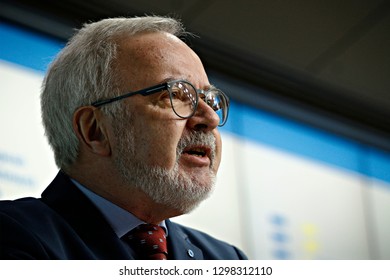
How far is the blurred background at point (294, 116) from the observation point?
179 cm

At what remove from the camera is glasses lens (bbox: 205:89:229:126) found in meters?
1.36

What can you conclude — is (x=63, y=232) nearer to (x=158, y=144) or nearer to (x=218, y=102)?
(x=158, y=144)

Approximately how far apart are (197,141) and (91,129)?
0.66 feet

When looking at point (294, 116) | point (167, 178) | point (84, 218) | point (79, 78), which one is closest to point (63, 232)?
point (84, 218)

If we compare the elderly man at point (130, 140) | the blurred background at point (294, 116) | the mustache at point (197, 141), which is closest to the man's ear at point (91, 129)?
the elderly man at point (130, 140)

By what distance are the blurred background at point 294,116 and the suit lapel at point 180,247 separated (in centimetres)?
37

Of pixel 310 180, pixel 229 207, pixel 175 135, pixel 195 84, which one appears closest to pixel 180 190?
pixel 175 135

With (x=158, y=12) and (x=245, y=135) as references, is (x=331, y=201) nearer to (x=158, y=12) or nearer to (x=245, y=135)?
(x=245, y=135)

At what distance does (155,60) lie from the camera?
1341mm

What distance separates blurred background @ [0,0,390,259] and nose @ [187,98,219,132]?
0.47 metres

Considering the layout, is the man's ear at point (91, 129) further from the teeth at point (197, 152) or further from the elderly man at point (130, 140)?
the teeth at point (197, 152)

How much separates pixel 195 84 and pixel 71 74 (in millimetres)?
232

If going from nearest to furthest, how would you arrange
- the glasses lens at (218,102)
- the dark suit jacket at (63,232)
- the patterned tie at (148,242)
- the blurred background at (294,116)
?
the dark suit jacket at (63,232) → the patterned tie at (148,242) → the glasses lens at (218,102) → the blurred background at (294,116)

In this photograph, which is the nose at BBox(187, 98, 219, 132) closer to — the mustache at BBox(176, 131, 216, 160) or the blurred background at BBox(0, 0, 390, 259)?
the mustache at BBox(176, 131, 216, 160)
